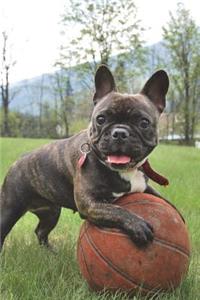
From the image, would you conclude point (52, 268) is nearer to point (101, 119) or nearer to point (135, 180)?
point (135, 180)

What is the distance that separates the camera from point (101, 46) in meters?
43.4

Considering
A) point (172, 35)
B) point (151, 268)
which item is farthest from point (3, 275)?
point (172, 35)

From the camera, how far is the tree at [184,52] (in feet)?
173

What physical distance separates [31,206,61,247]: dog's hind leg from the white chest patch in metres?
1.67

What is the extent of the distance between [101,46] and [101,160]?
39.6 meters

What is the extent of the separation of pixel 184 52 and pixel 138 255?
165 ft

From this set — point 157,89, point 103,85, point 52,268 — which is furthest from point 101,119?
point 52,268

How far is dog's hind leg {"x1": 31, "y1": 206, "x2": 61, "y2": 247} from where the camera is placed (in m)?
6.57

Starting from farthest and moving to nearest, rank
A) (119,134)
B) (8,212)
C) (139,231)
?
(8,212), (139,231), (119,134)

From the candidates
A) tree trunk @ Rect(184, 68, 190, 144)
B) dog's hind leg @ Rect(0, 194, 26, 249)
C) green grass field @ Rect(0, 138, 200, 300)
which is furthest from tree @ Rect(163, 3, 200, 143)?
dog's hind leg @ Rect(0, 194, 26, 249)

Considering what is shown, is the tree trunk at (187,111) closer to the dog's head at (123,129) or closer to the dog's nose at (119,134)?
the dog's head at (123,129)

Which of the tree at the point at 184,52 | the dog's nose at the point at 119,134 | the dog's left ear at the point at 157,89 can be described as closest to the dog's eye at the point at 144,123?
the dog's nose at the point at 119,134

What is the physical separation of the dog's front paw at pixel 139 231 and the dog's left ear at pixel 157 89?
105cm

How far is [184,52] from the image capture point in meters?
53.2
